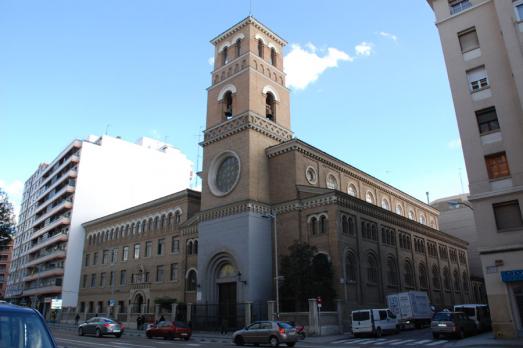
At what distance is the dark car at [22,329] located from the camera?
16.4ft

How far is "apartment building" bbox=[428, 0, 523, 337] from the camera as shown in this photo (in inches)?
841

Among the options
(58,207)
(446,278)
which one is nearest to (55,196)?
(58,207)

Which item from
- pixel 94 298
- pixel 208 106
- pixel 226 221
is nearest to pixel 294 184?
pixel 226 221

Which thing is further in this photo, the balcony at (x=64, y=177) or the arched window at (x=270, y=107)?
the balcony at (x=64, y=177)

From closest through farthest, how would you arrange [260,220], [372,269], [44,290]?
1. [260,220]
2. [372,269]
3. [44,290]

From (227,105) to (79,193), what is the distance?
31.8m

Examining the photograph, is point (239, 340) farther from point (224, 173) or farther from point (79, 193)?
point (79, 193)

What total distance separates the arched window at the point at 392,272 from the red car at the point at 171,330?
820 inches

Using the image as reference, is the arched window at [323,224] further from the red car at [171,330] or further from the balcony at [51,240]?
the balcony at [51,240]

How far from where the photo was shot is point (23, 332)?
5086mm

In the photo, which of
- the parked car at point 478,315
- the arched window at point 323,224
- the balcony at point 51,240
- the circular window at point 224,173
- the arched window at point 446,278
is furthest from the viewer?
the balcony at point 51,240

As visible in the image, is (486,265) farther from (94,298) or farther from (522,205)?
(94,298)

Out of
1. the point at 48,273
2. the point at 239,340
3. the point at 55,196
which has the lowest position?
the point at 239,340

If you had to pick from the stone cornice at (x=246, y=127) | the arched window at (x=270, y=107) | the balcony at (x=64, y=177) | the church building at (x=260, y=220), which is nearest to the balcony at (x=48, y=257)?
the balcony at (x=64, y=177)
